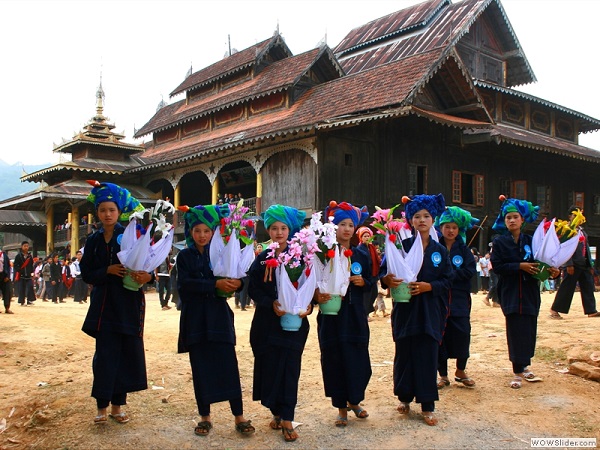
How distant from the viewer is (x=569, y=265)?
9820 mm

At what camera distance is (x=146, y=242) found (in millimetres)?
4523

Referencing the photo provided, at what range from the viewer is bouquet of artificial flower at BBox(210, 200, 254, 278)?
459 cm

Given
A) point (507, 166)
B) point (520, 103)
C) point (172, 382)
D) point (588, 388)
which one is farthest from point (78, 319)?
point (520, 103)

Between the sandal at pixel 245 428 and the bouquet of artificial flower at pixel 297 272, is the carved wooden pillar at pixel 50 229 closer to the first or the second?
the sandal at pixel 245 428

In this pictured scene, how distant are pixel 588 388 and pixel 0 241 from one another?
2265 inches

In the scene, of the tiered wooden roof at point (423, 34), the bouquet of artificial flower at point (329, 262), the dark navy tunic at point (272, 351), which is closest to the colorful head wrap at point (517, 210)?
the bouquet of artificial flower at point (329, 262)

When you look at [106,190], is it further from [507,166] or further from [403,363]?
[507,166]

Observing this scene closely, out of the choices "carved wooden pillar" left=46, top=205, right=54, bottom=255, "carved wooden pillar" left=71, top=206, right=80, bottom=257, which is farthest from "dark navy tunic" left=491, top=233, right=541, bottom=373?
"carved wooden pillar" left=46, top=205, right=54, bottom=255

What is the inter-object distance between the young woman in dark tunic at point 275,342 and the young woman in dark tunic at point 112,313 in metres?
0.91

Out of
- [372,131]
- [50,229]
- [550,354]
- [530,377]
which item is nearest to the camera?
[530,377]

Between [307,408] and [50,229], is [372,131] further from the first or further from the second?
[50,229]

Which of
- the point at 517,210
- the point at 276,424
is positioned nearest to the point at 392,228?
the point at 517,210

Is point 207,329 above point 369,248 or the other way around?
the other way around

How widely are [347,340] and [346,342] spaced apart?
0.02m
